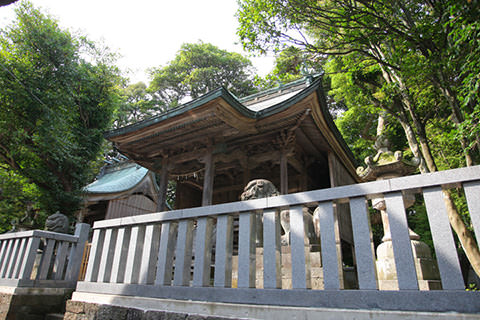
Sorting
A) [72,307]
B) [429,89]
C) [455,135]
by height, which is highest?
[429,89]

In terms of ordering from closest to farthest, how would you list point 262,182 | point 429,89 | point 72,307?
point 72,307
point 262,182
point 429,89

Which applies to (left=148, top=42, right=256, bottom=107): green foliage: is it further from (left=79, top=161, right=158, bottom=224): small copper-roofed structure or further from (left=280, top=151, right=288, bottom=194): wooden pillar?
(left=280, top=151, right=288, bottom=194): wooden pillar

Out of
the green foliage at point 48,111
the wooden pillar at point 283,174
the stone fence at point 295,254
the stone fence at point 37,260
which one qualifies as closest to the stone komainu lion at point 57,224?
the stone fence at point 37,260

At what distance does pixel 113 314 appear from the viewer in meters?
3.18

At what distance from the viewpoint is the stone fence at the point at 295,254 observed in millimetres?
1956

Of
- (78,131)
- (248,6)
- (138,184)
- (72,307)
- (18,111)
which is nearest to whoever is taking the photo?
(72,307)

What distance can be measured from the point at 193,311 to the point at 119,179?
16.7m

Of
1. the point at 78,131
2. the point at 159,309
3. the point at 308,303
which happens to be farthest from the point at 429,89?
the point at 78,131

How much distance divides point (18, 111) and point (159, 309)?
10.7 metres

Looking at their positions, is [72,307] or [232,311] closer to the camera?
[232,311]

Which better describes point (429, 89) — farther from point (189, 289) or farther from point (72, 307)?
point (72, 307)

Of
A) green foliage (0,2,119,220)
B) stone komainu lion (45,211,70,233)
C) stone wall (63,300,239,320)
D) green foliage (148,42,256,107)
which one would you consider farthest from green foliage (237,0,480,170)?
green foliage (148,42,256,107)

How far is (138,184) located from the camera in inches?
655

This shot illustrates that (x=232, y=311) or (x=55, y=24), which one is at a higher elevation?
(x=55, y=24)
